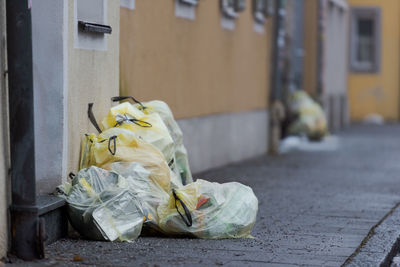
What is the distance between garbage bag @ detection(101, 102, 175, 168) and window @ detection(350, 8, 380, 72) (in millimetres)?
21728

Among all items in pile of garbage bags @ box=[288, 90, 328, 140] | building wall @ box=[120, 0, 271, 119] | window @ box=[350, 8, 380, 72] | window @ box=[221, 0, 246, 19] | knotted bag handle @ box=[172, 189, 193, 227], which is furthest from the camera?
window @ box=[350, 8, 380, 72]

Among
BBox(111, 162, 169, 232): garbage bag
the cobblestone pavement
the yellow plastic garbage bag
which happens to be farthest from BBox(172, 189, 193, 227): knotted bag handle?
the yellow plastic garbage bag

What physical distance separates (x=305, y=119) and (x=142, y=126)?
1160 cm

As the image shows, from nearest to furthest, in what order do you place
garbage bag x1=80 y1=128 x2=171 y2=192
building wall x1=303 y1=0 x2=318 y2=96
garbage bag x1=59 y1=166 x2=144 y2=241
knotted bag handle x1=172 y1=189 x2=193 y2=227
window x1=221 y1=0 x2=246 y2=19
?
garbage bag x1=59 y1=166 x2=144 y2=241, knotted bag handle x1=172 y1=189 x2=193 y2=227, garbage bag x1=80 y1=128 x2=171 y2=192, window x1=221 y1=0 x2=246 y2=19, building wall x1=303 y1=0 x2=318 y2=96

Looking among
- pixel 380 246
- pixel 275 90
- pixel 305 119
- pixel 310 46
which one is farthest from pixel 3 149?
pixel 310 46

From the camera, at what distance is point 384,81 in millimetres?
29234

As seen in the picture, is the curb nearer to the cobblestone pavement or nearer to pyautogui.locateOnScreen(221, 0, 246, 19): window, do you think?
the cobblestone pavement

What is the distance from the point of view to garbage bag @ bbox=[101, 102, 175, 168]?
310 inches

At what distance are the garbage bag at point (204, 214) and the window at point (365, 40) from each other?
74.6ft

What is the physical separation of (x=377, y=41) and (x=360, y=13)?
0.95 m

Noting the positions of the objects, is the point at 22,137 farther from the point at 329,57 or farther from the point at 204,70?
the point at 329,57

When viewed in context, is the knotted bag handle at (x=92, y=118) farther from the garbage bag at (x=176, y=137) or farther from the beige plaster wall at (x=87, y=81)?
the garbage bag at (x=176, y=137)

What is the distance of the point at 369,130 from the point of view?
24688 mm

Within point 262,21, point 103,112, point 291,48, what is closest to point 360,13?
point 291,48
